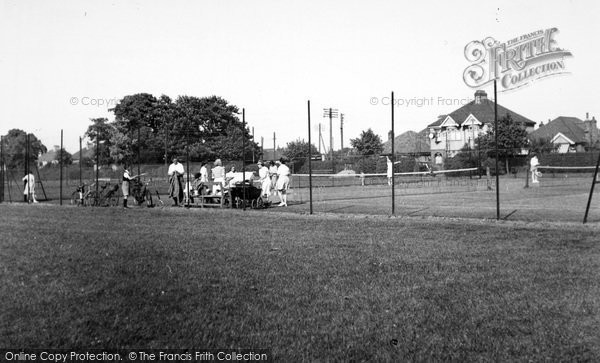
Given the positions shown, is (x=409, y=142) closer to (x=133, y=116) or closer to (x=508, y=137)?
(x=508, y=137)

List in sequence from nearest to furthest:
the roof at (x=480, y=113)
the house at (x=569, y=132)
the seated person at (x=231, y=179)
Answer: the seated person at (x=231, y=179) < the house at (x=569, y=132) < the roof at (x=480, y=113)

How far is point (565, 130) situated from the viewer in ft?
239

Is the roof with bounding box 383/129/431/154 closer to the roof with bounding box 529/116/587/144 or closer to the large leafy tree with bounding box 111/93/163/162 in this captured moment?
the roof with bounding box 529/116/587/144

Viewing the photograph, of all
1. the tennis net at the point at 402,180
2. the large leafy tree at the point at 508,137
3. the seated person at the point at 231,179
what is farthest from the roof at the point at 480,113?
the seated person at the point at 231,179

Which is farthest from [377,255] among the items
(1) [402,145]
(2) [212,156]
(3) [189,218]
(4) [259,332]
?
(1) [402,145]

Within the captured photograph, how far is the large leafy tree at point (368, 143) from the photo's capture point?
6556cm

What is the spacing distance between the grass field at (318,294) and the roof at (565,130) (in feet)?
217

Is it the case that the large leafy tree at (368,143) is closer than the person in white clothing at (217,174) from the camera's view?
No

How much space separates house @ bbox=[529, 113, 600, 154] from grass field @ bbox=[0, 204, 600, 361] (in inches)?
2234

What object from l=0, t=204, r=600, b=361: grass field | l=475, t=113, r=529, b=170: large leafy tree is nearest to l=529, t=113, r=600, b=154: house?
l=475, t=113, r=529, b=170: large leafy tree

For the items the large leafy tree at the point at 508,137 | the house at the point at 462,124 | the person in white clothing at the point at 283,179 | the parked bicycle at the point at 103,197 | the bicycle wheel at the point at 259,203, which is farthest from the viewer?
the house at the point at 462,124

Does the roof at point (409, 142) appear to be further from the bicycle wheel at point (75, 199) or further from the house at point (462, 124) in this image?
the bicycle wheel at point (75, 199)

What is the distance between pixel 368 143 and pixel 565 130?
90.7ft

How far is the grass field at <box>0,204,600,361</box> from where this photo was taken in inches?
163
